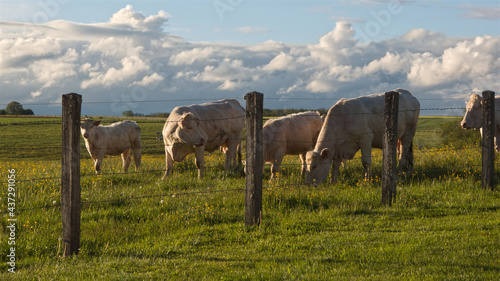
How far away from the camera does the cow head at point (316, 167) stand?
13477 millimetres

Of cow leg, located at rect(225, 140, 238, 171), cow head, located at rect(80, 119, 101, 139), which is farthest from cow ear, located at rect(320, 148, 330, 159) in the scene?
cow head, located at rect(80, 119, 101, 139)

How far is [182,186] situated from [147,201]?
2422 mm

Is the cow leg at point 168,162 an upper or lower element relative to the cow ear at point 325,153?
lower

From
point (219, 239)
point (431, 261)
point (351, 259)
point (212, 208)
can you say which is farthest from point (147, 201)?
point (431, 261)

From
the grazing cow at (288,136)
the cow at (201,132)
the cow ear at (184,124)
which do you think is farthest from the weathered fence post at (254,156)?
the cow ear at (184,124)

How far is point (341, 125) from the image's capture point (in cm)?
1483

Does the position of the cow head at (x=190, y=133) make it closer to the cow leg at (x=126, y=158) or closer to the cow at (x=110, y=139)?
the cow at (x=110, y=139)

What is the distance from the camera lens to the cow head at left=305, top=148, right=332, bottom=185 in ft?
44.2

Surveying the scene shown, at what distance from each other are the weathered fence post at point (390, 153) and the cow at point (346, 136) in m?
2.20

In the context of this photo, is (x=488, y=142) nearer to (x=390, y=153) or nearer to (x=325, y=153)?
(x=390, y=153)

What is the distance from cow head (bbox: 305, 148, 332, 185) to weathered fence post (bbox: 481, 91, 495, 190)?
438 centimetres

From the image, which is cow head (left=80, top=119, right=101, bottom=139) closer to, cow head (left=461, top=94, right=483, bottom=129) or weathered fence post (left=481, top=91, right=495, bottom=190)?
weathered fence post (left=481, top=91, right=495, bottom=190)

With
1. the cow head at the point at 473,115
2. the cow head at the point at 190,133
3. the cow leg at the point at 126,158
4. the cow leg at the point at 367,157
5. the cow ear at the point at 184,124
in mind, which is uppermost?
the cow head at the point at 473,115

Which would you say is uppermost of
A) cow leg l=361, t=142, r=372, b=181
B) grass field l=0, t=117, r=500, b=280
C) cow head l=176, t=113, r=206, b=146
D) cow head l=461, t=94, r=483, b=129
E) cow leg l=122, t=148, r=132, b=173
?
cow head l=461, t=94, r=483, b=129
